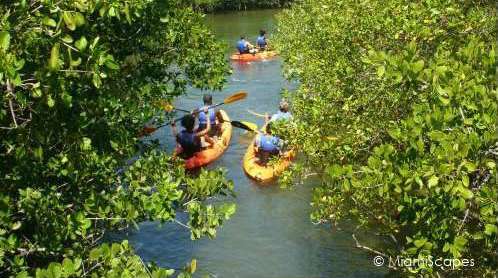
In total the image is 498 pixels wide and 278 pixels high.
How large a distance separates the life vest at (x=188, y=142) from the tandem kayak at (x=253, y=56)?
1481 centimetres

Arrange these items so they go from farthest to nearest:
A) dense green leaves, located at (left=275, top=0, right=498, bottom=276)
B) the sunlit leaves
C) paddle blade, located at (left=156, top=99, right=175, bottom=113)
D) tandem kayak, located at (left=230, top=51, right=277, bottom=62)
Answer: tandem kayak, located at (left=230, top=51, right=277, bottom=62)
paddle blade, located at (left=156, top=99, right=175, bottom=113)
dense green leaves, located at (left=275, top=0, right=498, bottom=276)
the sunlit leaves

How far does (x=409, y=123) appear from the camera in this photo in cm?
435

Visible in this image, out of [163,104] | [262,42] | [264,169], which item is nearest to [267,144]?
[264,169]

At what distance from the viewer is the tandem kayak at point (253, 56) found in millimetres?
29205

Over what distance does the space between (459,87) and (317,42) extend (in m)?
7.99

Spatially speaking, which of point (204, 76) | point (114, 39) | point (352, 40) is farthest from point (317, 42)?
point (114, 39)

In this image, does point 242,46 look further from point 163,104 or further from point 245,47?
point 163,104

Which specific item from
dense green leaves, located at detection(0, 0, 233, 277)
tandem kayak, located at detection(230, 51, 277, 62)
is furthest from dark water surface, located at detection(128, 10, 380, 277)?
tandem kayak, located at detection(230, 51, 277, 62)

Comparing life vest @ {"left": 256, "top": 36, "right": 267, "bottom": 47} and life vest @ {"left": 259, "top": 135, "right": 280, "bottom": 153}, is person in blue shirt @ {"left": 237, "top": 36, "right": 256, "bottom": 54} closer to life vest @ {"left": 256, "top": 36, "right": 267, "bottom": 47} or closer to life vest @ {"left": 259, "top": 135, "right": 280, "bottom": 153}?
life vest @ {"left": 256, "top": 36, "right": 267, "bottom": 47}

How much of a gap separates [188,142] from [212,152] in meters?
1.03

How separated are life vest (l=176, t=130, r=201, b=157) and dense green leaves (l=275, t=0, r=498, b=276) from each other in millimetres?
3650

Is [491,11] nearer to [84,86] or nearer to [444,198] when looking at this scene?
[444,198]

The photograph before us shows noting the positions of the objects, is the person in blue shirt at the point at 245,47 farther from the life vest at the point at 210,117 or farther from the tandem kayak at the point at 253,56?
the life vest at the point at 210,117

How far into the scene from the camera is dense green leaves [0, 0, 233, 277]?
4.25 meters
